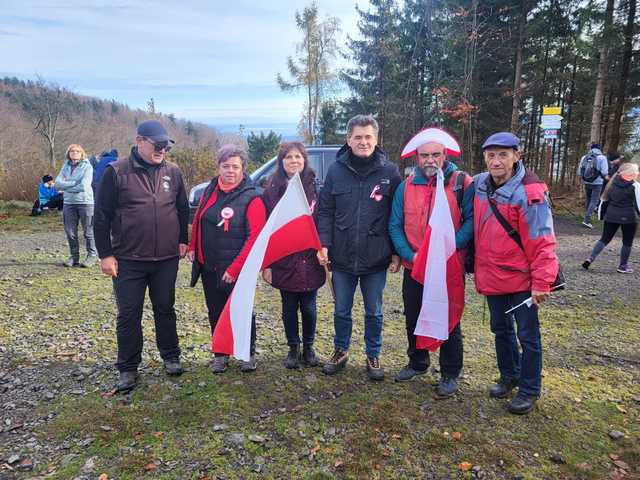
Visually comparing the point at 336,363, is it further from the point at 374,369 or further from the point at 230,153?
the point at 230,153

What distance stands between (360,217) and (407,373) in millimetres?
1484

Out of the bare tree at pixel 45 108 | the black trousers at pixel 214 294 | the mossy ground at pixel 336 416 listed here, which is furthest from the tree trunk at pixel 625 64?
the bare tree at pixel 45 108

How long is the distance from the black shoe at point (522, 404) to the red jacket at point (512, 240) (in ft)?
2.81

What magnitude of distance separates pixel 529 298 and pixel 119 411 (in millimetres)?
3212

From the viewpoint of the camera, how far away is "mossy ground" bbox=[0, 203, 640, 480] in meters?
2.76

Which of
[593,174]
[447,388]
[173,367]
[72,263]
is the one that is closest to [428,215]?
[447,388]

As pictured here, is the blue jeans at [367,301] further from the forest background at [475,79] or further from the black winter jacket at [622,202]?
the forest background at [475,79]

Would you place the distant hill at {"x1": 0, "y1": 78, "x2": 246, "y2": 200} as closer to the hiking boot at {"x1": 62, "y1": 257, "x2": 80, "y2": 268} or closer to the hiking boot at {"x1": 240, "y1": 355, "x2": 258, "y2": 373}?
the hiking boot at {"x1": 62, "y1": 257, "x2": 80, "y2": 268}

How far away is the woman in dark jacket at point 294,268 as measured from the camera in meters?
3.63

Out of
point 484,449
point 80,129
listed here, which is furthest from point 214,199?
point 80,129

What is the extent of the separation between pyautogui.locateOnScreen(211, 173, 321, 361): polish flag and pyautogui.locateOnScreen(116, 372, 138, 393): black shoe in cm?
82

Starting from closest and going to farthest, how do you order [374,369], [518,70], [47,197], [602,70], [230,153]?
[230,153], [374,369], [47,197], [602,70], [518,70]

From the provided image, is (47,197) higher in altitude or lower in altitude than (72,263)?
higher

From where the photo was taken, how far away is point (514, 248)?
9.86 feet
